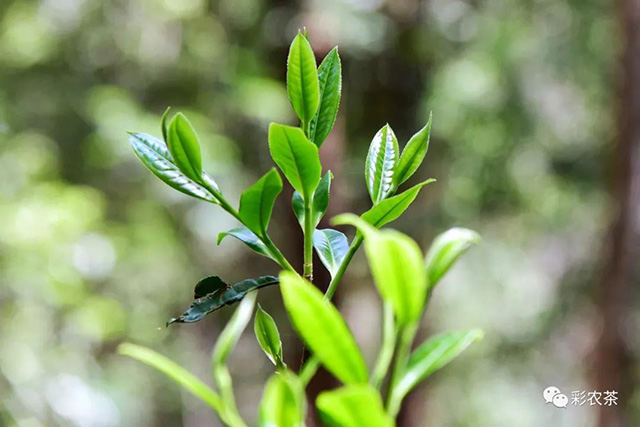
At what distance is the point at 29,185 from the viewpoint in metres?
2.17

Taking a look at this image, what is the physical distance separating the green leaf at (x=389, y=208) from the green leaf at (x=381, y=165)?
0.02 meters

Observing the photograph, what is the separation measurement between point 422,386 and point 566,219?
2.71ft

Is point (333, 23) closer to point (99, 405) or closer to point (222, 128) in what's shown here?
point (222, 128)

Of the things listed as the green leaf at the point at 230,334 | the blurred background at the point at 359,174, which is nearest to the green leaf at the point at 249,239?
the green leaf at the point at 230,334

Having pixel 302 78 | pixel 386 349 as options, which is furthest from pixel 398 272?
pixel 302 78

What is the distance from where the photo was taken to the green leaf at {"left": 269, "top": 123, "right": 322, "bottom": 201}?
232mm

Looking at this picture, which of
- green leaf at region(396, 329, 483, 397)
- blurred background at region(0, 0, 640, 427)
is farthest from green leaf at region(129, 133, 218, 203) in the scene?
blurred background at region(0, 0, 640, 427)

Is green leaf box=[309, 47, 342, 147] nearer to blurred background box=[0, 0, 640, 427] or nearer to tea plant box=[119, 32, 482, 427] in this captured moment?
tea plant box=[119, 32, 482, 427]

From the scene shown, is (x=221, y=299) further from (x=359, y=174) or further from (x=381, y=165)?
(x=359, y=174)

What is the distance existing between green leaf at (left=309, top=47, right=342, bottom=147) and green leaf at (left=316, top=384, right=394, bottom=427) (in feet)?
0.50

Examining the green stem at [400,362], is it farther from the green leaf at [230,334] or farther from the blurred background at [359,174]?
the blurred background at [359,174]

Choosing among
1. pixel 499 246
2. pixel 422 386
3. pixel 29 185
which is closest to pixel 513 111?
pixel 499 246

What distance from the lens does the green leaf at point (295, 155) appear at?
232 mm

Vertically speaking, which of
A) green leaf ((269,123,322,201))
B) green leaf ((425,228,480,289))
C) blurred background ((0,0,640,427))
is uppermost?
green leaf ((269,123,322,201))
